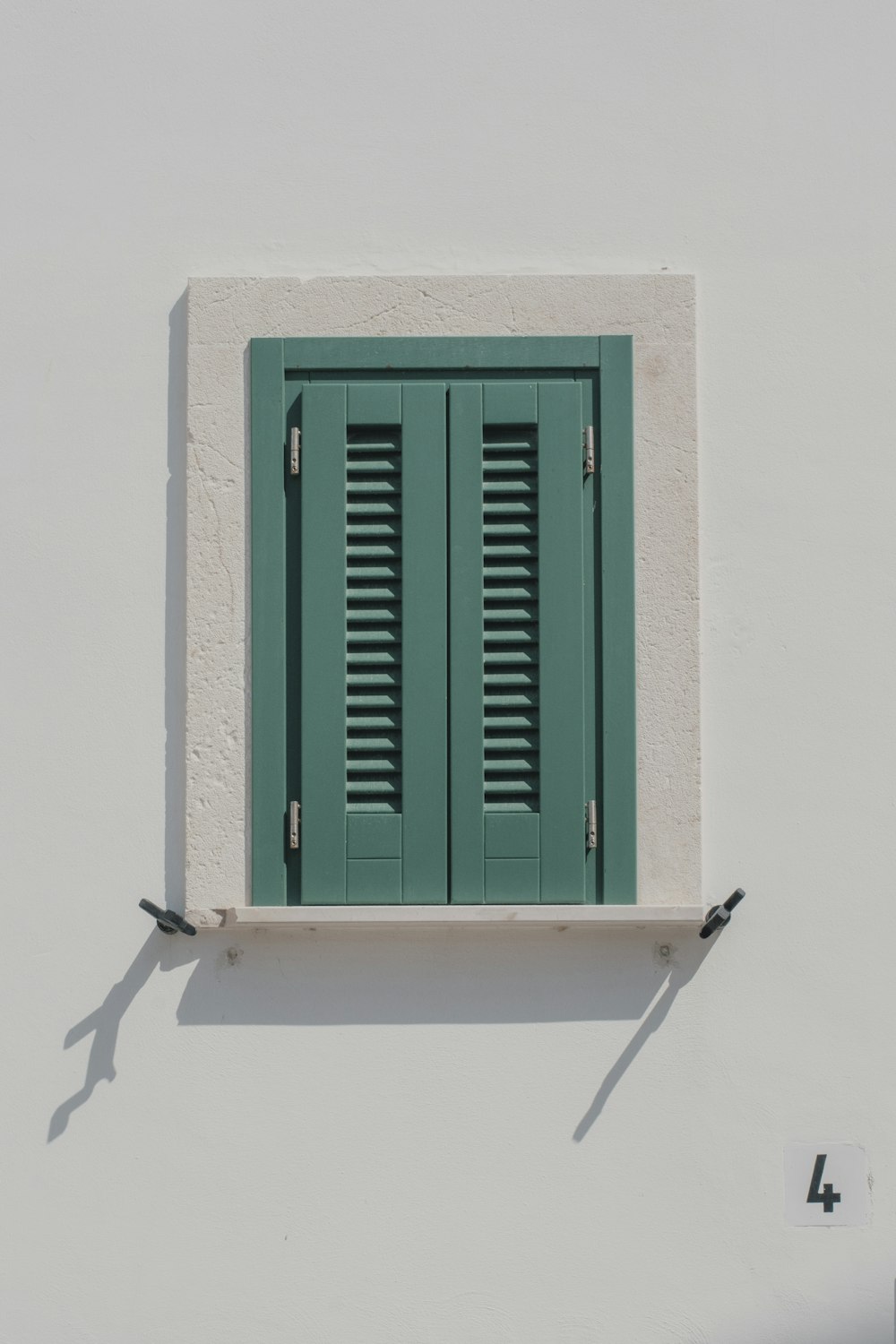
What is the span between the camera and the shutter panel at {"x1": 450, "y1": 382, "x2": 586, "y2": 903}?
2.66 metres

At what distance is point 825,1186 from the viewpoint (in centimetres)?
267

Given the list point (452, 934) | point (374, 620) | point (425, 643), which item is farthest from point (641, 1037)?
point (374, 620)

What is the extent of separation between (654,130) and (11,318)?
1.65 metres

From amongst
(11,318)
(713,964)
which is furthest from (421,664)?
(11,318)

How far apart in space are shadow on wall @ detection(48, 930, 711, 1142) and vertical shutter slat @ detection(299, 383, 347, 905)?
169 mm

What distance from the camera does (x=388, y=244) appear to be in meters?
2.80

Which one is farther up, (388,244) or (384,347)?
(388,244)

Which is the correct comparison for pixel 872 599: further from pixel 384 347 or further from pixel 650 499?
pixel 384 347

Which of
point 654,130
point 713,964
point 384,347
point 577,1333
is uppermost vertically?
point 654,130

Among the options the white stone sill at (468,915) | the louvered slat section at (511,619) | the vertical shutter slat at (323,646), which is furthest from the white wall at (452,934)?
the louvered slat section at (511,619)

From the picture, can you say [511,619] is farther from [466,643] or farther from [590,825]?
[590,825]

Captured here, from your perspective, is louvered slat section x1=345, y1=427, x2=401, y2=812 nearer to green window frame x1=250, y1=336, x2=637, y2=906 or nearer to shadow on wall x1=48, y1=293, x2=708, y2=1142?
green window frame x1=250, y1=336, x2=637, y2=906

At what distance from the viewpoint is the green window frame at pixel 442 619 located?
8.73 ft

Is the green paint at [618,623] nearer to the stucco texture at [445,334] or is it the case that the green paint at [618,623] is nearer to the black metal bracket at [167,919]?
the stucco texture at [445,334]
